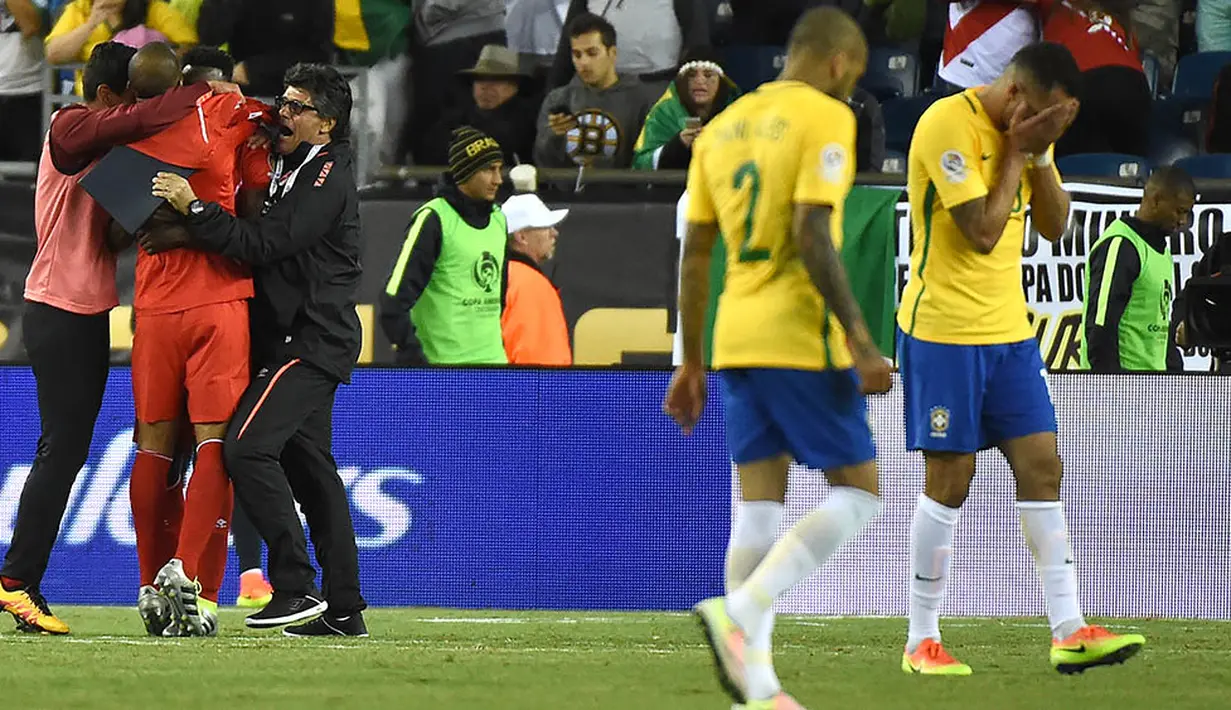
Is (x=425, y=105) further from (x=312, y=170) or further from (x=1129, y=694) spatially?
(x=1129, y=694)

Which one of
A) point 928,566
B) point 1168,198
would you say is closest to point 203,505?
point 928,566

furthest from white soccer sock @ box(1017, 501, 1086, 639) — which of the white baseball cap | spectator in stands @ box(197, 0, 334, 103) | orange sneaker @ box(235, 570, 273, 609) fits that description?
spectator in stands @ box(197, 0, 334, 103)

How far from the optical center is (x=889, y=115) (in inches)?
520

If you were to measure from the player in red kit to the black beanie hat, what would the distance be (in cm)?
→ 255

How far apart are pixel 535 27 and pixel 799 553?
8352mm

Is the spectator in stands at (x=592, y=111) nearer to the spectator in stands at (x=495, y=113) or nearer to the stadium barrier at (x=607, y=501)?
the spectator in stands at (x=495, y=113)

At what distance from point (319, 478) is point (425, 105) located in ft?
17.4

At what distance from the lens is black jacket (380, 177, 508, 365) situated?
1028 cm

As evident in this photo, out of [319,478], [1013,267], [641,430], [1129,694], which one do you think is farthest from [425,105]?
[1129,694]

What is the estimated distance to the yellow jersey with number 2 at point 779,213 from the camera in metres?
5.63

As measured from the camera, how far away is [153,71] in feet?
25.2

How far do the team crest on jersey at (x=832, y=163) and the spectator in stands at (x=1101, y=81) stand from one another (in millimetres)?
7471

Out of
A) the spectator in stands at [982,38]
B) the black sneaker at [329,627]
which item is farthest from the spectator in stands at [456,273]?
the spectator in stands at [982,38]

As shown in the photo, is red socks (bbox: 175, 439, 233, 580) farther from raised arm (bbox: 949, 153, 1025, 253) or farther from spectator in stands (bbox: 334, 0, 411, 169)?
spectator in stands (bbox: 334, 0, 411, 169)
